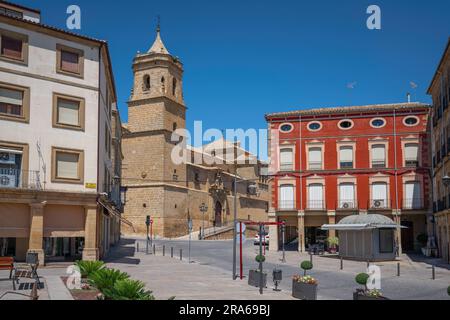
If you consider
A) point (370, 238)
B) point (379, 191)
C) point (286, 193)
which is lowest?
point (370, 238)

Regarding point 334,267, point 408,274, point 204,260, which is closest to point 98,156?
point 204,260

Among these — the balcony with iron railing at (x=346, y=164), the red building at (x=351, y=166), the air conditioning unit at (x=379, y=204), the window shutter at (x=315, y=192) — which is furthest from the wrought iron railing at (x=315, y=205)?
the air conditioning unit at (x=379, y=204)

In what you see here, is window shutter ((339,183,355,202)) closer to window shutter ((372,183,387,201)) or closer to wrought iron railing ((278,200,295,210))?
window shutter ((372,183,387,201))

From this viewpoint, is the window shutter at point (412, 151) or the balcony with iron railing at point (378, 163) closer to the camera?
the window shutter at point (412, 151)

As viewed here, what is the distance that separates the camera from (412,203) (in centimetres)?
4138

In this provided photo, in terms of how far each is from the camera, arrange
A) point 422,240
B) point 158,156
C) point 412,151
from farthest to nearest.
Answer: point 158,156 → point 412,151 → point 422,240

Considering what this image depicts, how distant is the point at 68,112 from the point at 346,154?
938 inches

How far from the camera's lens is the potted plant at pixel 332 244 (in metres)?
40.7

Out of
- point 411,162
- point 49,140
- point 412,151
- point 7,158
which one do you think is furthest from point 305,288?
point 412,151

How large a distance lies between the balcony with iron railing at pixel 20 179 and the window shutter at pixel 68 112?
316 cm

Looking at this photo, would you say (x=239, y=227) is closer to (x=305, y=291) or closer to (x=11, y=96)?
(x=305, y=291)

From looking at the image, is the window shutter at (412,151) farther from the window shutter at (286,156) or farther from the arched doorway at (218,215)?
the arched doorway at (218,215)

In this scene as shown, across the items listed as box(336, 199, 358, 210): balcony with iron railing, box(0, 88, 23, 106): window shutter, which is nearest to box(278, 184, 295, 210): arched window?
box(336, 199, 358, 210): balcony with iron railing

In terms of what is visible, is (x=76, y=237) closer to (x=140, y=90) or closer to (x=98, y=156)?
(x=98, y=156)
